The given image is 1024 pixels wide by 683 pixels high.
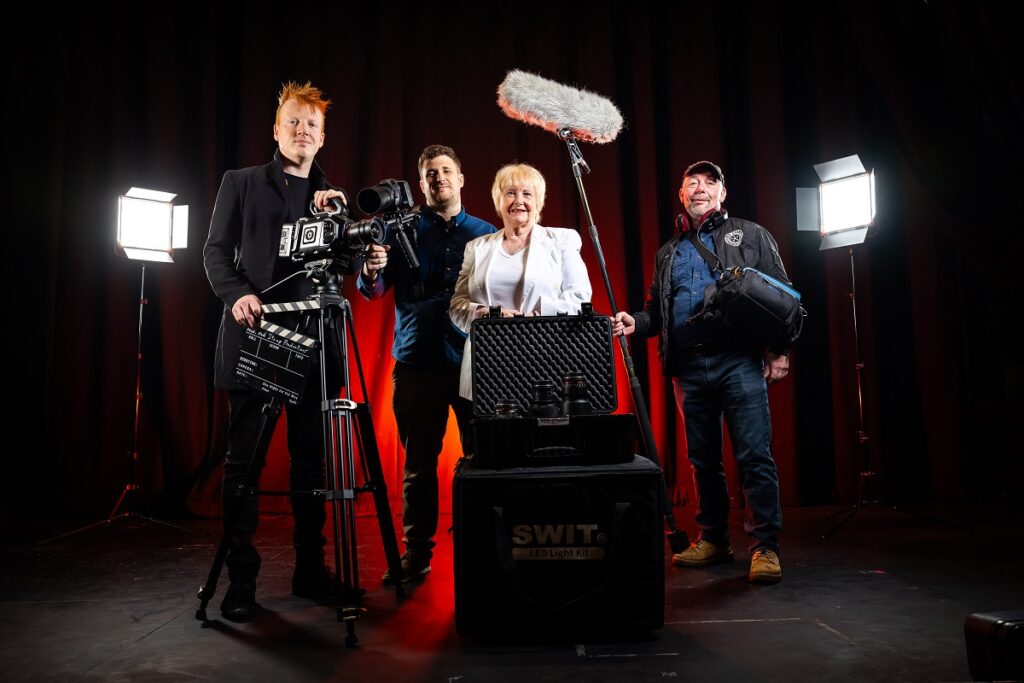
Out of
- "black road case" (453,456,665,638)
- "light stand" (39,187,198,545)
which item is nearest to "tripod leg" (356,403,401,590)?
"black road case" (453,456,665,638)

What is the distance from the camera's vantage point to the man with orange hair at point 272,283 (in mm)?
2318

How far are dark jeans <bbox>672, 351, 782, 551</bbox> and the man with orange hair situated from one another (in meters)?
1.34

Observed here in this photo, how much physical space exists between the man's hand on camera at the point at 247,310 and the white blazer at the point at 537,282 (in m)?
0.67

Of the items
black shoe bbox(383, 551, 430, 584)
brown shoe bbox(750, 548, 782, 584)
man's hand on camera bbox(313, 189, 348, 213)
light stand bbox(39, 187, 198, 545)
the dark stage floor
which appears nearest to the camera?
the dark stage floor

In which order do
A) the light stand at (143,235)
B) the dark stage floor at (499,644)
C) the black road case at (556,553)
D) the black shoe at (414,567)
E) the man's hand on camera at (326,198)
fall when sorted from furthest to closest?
1. the light stand at (143,235)
2. the black shoe at (414,567)
3. the man's hand on camera at (326,198)
4. the black road case at (556,553)
5. the dark stage floor at (499,644)

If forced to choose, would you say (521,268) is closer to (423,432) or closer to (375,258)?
(375,258)

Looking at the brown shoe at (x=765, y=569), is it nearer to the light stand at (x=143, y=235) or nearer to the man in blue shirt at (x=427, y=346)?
the man in blue shirt at (x=427, y=346)

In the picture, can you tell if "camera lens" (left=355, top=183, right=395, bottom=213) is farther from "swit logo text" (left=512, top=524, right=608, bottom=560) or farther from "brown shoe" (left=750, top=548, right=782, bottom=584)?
"brown shoe" (left=750, top=548, right=782, bottom=584)

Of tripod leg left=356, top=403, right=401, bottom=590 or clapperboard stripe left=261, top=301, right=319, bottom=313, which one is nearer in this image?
clapperboard stripe left=261, top=301, right=319, bottom=313

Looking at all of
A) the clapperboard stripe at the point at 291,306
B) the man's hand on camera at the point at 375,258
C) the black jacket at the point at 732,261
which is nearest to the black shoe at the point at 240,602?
the clapperboard stripe at the point at 291,306

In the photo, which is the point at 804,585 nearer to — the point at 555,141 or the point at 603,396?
the point at 603,396

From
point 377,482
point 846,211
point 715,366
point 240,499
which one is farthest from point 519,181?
point 846,211

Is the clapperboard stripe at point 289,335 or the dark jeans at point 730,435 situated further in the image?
the dark jeans at point 730,435

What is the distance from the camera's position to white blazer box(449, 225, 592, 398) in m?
2.47
